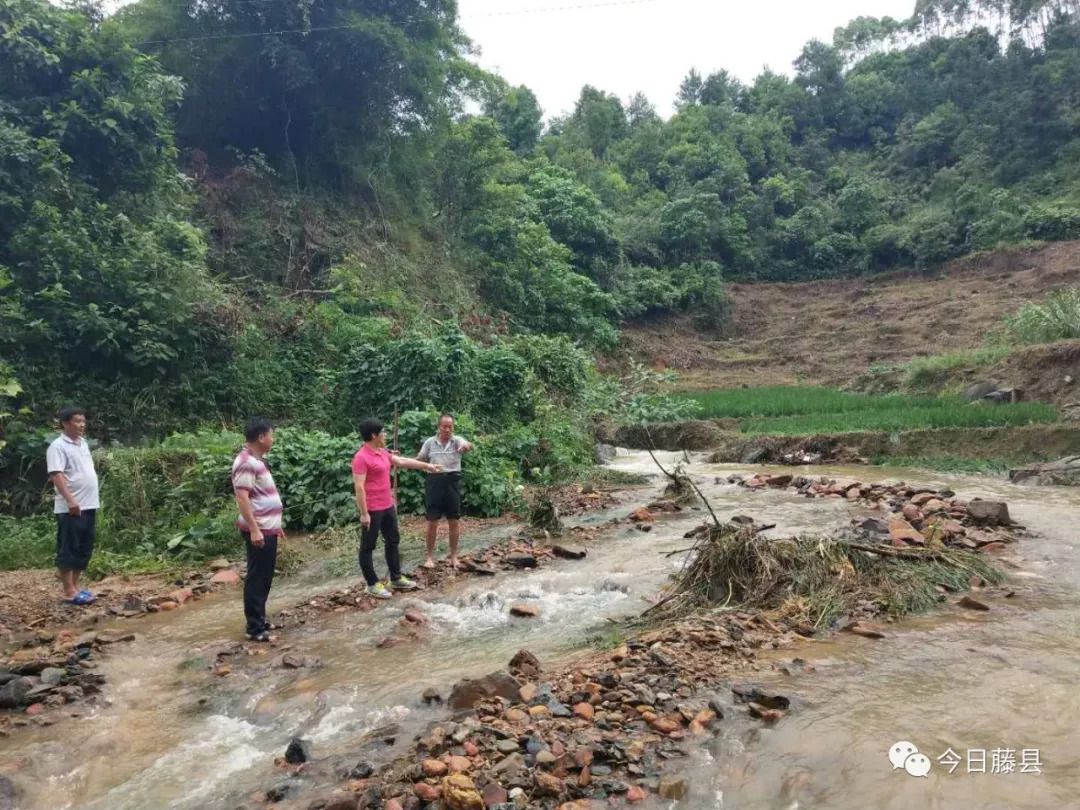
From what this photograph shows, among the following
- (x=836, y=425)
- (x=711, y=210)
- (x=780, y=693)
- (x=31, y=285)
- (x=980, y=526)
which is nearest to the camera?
(x=780, y=693)

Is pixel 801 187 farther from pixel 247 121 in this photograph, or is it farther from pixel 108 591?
pixel 108 591

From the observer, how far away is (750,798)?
3240 mm

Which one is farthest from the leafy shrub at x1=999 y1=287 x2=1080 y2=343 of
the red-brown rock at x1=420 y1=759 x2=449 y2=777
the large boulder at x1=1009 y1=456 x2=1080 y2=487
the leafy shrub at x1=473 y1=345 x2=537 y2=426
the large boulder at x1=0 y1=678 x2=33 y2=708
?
the large boulder at x1=0 y1=678 x2=33 y2=708

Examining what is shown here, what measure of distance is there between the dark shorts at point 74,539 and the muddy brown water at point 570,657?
3.08 ft

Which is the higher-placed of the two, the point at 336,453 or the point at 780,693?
the point at 336,453

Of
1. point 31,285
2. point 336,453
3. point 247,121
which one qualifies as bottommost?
point 336,453

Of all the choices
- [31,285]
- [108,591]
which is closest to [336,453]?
[108,591]

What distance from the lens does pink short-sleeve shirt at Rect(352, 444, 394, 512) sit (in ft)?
21.3

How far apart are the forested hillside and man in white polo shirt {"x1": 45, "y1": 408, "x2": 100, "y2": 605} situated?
3.61m

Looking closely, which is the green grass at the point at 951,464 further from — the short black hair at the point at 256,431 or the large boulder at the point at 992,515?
the short black hair at the point at 256,431

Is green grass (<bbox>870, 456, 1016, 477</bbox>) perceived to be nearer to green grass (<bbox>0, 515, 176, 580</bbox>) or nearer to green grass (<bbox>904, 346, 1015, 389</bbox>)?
green grass (<bbox>904, 346, 1015, 389</bbox>)

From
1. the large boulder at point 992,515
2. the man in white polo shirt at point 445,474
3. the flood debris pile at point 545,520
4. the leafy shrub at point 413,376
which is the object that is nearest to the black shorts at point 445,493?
the man in white polo shirt at point 445,474

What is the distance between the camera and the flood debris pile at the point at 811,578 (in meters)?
5.46

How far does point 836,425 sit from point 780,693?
524 inches
